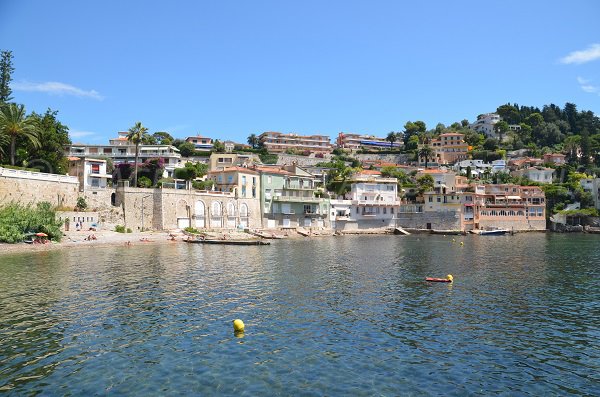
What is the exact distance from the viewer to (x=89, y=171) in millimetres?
65625

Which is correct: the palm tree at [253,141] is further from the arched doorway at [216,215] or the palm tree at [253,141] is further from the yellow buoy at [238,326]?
the yellow buoy at [238,326]

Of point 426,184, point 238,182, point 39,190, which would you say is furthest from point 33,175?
point 426,184

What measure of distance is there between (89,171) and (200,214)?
54.7 ft

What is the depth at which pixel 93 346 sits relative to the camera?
16.0 metres

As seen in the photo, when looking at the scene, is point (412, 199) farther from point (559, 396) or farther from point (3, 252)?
point (559, 396)

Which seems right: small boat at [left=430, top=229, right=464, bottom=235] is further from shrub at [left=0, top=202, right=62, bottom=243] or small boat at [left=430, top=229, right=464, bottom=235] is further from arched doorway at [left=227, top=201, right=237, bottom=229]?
shrub at [left=0, top=202, right=62, bottom=243]

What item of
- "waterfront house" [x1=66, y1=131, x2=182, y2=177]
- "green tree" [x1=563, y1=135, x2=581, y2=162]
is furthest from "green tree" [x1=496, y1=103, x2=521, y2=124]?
"waterfront house" [x1=66, y1=131, x2=182, y2=177]

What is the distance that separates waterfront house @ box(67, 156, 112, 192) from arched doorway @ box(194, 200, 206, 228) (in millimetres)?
13053

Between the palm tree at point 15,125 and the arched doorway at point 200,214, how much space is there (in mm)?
21343

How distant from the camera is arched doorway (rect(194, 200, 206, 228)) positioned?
6631cm

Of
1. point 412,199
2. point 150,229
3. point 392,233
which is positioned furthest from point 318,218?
point 150,229

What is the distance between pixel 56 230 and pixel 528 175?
336 ft

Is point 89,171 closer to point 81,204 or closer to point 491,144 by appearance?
point 81,204

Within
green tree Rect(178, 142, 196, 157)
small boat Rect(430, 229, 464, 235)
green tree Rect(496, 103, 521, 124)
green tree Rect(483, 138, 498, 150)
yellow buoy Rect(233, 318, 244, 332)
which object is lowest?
small boat Rect(430, 229, 464, 235)
